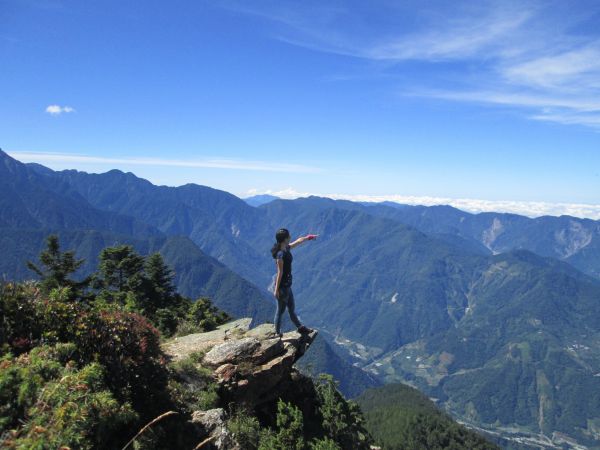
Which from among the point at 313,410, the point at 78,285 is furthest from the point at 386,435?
the point at 313,410

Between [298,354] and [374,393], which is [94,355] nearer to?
[298,354]

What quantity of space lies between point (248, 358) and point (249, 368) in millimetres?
434

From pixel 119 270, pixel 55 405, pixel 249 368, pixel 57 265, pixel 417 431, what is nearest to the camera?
pixel 55 405

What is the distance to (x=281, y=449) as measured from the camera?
12.4 metres

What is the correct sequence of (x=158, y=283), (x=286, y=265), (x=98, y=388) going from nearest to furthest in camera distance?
(x=98, y=388) → (x=286, y=265) → (x=158, y=283)

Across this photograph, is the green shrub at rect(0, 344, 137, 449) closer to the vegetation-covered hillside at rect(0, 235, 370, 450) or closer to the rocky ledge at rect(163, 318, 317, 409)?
the vegetation-covered hillside at rect(0, 235, 370, 450)

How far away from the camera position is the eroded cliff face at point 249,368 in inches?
500

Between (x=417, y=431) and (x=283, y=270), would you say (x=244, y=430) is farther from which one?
(x=417, y=431)

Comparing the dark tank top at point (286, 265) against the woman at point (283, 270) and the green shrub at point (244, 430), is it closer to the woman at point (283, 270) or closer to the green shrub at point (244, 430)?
the woman at point (283, 270)

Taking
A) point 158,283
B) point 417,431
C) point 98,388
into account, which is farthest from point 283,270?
point 417,431

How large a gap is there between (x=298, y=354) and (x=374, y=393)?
174 m

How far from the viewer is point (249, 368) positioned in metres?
13.7

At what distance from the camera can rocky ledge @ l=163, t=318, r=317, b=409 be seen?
520 inches

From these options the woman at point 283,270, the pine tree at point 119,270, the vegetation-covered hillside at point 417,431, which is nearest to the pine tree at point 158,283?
the pine tree at point 119,270
